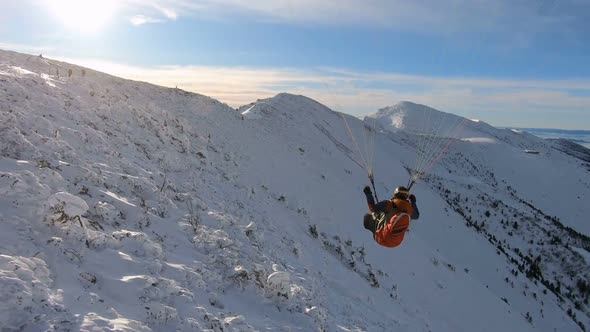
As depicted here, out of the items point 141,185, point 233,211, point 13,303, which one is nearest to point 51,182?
point 141,185

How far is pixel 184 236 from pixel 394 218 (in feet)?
16.2

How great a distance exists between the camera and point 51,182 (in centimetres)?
725

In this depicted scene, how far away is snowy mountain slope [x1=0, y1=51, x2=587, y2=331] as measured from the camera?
5527 mm

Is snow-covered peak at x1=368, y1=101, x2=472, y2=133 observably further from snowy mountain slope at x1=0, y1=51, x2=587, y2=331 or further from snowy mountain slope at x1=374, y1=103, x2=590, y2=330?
snowy mountain slope at x1=0, y1=51, x2=587, y2=331

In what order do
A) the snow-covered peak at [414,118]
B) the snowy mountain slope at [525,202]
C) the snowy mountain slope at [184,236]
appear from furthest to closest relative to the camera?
the snow-covered peak at [414,118] → the snowy mountain slope at [525,202] → the snowy mountain slope at [184,236]

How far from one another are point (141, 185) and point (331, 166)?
2046cm

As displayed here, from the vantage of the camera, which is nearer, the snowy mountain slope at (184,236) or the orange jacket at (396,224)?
the snowy mountain slope at (184,236)

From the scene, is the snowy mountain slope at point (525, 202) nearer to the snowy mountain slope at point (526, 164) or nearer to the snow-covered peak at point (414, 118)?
the snowy mountain slope at point (526, 164)

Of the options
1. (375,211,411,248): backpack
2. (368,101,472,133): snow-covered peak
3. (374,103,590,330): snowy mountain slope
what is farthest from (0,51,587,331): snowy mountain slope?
(368,101,472,133): snow-covered peak

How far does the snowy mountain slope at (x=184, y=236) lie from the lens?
5.53m

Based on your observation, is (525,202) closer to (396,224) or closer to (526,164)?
(526,164)

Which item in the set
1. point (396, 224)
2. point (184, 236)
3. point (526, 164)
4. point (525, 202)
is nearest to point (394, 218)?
point (396, 224)

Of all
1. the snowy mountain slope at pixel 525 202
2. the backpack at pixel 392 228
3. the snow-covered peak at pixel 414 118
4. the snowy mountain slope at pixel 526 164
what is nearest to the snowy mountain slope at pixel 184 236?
the backpack at pixel 392 228

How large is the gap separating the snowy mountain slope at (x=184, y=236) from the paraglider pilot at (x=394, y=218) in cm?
217
